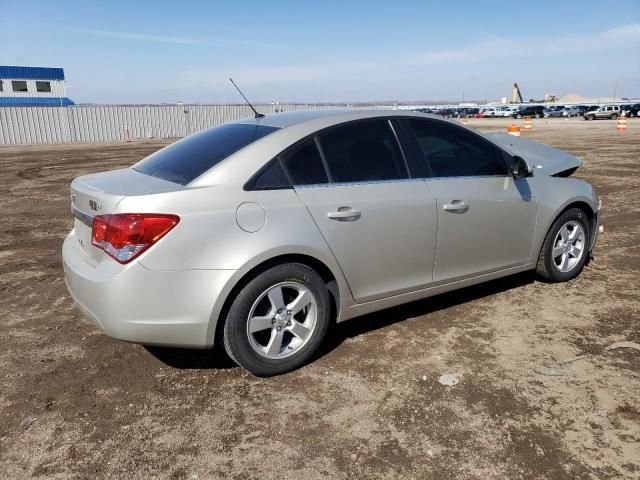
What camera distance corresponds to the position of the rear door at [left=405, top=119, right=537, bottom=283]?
12.6ft

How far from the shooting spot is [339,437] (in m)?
2.70

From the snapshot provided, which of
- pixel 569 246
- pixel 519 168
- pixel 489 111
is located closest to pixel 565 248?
pixel 569 246

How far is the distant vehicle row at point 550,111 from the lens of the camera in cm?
4941

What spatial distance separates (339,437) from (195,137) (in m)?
2.42

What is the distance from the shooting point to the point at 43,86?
45250mm

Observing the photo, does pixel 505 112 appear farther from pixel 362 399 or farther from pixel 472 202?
pixel 362 399

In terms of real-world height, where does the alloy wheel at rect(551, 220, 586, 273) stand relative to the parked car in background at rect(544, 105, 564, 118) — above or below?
above

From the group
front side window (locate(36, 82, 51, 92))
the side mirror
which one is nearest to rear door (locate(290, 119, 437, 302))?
the side mirror

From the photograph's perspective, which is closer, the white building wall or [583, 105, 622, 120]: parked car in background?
the white building wall

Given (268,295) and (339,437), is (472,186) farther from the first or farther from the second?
(339,437)

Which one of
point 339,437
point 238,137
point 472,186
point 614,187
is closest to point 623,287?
point 472,186

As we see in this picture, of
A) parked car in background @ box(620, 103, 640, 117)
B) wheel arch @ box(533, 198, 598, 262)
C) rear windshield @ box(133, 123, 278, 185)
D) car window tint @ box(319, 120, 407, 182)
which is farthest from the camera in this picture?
parked car in background @ box(620, 103, 640, 117)

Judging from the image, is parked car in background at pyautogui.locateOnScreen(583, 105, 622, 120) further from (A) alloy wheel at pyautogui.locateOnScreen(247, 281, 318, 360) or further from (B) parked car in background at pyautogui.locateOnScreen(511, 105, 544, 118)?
(A) alloy wheel at pyautogui.locateOnScreen(247, 281, 318, 360)

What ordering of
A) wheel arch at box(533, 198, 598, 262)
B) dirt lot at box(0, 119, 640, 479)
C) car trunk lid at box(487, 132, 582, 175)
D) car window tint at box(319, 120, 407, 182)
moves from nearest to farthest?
dirt lot at box(0, 119, 640, 479) < car window tint at box(319, 120, 407, 182) < wheel arch at box(533, 198, 598, 262) < car trunk lid at box(487, 132, 582, 175)
